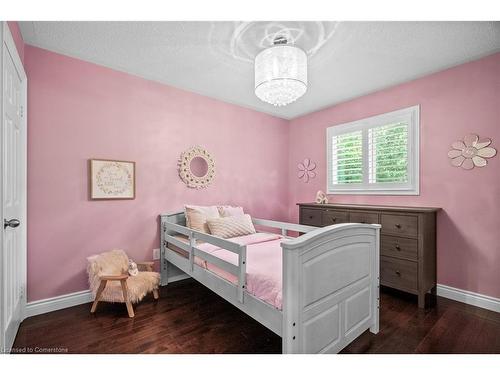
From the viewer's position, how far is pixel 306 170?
3.88m

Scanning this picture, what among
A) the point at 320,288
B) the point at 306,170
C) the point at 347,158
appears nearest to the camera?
the point at 320,288

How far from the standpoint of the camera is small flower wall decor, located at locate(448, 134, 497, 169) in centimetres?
227

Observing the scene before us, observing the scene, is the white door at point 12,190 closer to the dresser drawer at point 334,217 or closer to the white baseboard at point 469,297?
the dresser drawer at point 334,217

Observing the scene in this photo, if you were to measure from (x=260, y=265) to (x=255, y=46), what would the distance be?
1767 millimetres

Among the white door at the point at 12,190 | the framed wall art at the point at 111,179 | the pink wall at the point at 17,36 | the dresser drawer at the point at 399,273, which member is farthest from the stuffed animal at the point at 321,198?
the pink wall at the point at 17,36

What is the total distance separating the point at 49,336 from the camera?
5.97ft

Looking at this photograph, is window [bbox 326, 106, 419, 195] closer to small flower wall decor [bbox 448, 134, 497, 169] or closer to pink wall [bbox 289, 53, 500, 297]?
pink wall [bbox 289, 53, 500, 297]

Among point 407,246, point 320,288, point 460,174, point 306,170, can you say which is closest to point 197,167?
point 306,170

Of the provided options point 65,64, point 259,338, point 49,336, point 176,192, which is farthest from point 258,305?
point 65,64

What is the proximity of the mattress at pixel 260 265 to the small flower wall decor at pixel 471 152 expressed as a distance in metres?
1.95

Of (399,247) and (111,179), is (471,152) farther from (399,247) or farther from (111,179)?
(111,179)

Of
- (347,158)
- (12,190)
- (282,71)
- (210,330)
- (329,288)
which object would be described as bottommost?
(210,330)

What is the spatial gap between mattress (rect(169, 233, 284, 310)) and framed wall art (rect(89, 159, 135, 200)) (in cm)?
77

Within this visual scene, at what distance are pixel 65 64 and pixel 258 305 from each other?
2.68 m
